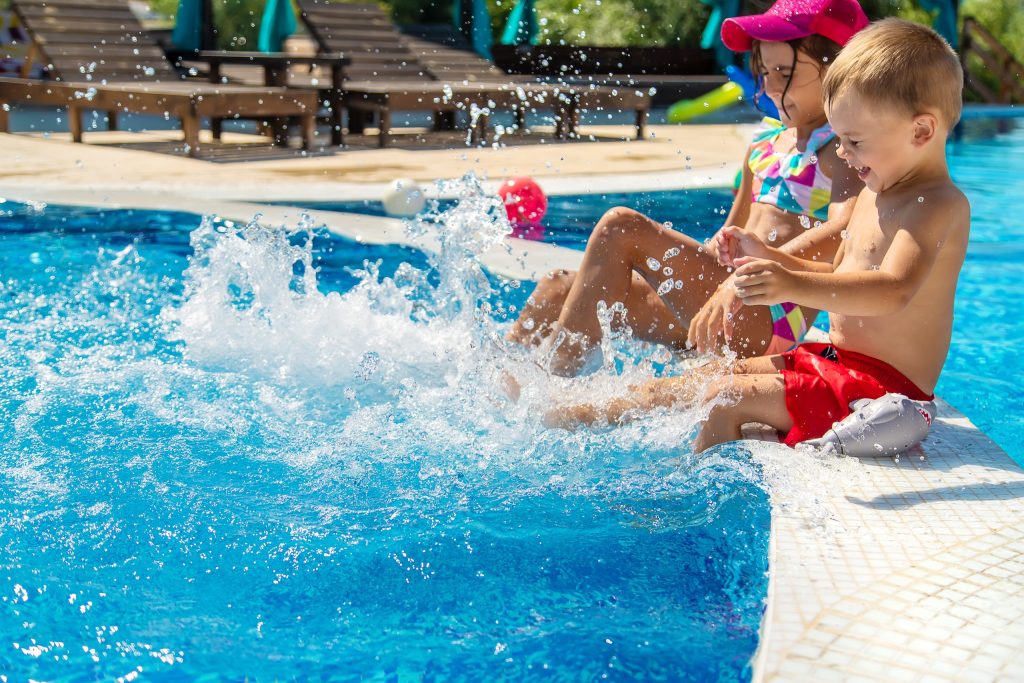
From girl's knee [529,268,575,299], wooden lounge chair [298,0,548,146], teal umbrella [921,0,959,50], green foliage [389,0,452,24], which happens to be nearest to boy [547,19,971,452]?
girl's knee [529,268,575,299]

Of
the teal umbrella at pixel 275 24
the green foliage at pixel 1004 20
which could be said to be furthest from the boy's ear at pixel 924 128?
the green foliage at pixel 1004 20

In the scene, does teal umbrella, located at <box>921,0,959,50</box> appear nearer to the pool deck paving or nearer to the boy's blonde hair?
the pool deck paving

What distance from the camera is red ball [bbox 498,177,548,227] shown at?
7508 millimetres

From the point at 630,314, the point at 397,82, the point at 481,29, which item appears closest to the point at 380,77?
the point at 397,82

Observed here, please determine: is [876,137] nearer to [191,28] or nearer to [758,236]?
[758,236]

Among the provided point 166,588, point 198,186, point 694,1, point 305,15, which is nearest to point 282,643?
point 166,588

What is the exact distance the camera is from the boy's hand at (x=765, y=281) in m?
2.65

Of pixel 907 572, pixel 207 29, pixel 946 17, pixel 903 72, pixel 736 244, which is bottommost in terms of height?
pixel 907 572

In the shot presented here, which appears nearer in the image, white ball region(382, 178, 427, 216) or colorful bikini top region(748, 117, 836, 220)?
colorful bikini top region(748, 117, 836, 220)

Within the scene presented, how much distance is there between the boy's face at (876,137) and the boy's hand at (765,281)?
41 cm

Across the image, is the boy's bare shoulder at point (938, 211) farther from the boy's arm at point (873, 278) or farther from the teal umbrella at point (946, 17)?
the teal umbrella at point (946, 17)

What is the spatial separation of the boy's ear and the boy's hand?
0.50 meters

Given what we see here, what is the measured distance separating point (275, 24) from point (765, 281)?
13.5 meters

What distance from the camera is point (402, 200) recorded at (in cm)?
778
